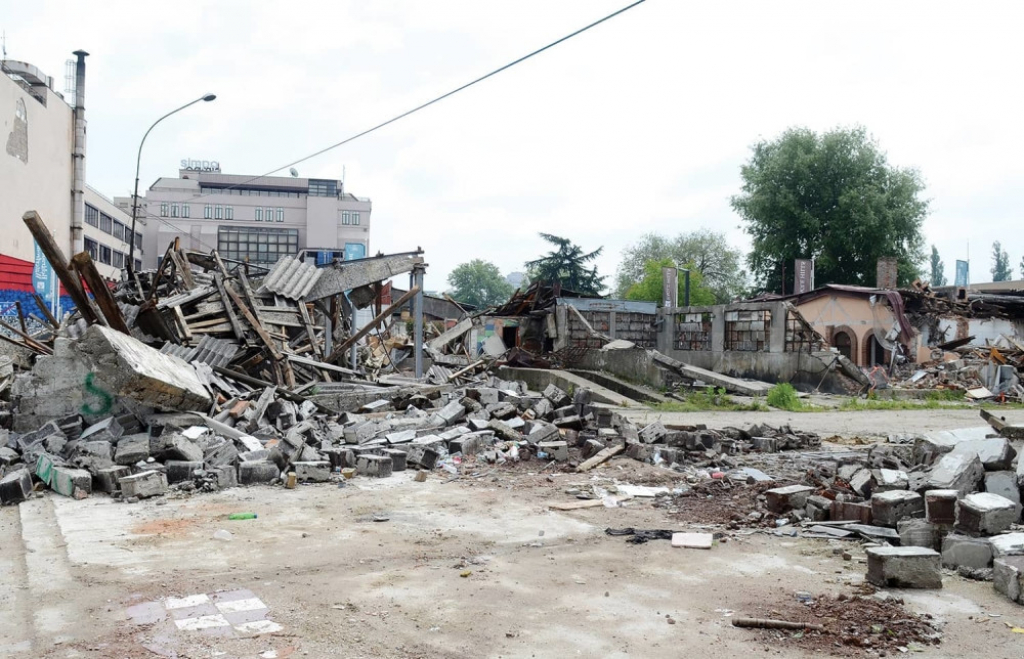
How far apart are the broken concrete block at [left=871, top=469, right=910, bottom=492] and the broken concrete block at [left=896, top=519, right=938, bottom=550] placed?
106 centimetres

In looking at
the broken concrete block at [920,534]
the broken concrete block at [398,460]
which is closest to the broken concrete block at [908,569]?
the broken concrete block at [920,534]

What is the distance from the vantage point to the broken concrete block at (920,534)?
222 inches

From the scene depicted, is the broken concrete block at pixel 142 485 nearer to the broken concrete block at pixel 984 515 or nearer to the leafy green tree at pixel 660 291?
the broken concrete block at pixel 984 515

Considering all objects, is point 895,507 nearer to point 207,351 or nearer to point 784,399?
point 207,351

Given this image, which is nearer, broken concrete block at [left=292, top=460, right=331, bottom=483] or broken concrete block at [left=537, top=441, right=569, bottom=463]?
broken concrete block at [left=292, top=460, right=331, bottom=483]

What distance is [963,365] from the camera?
22312 mm

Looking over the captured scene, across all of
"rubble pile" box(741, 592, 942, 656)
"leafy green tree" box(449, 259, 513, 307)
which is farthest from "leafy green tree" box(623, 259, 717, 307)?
"leafy green tree" box(449, 259, 513, 307)

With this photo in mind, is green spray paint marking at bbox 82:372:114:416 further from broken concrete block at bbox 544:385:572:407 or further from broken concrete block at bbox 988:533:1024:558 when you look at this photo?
broken concrete block at bbox 988:533:1024:558

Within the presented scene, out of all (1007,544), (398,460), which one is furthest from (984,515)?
(398,460)

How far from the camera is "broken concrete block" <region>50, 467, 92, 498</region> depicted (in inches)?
290

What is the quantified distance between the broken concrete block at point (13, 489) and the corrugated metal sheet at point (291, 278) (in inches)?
280

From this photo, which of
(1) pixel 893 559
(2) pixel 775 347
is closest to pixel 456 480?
(1) pixel 893 559

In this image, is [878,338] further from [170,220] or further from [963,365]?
[170,220]

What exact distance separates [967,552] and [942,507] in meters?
0.49
